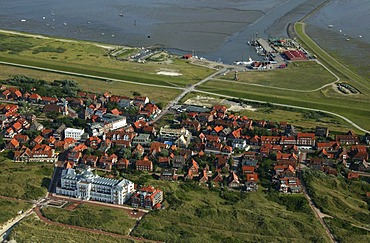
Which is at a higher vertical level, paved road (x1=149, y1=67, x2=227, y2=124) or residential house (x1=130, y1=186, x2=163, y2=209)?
paved road (x1=149, y1=67, x2=227, y2=124)

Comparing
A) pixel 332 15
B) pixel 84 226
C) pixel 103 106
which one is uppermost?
pixel 332 15

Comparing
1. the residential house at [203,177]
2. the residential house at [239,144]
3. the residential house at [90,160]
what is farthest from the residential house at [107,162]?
the residential house at [239,144]

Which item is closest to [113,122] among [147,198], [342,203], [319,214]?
[147,198]

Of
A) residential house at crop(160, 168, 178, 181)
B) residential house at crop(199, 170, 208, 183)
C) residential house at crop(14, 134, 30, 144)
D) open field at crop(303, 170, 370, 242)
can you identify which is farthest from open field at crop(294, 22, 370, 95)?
residential house at crop(14, 134, 30, 144)

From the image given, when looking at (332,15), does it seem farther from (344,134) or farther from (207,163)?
(207,163)

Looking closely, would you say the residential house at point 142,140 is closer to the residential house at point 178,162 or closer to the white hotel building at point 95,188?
the residential house at point 178,162

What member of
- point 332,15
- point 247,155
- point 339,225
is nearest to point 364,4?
point 332,15

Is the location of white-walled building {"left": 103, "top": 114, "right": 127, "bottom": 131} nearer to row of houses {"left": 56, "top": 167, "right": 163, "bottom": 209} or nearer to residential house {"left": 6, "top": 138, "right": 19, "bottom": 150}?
residential house {"left": 6, "top": 138, "right": 19, "bottom": 150}
